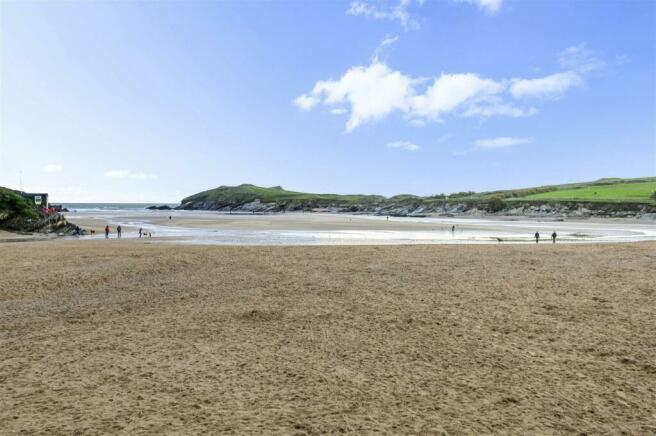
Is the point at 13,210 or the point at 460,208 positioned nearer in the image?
the point at 13,210

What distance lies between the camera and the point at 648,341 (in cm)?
914

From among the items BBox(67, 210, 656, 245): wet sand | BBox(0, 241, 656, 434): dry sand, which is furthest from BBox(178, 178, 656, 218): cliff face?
BBox(0, 241, 656, 434): dry sand

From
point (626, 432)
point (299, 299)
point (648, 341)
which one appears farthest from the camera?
point (299, 299)

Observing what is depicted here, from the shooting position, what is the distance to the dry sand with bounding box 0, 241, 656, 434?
5910mm

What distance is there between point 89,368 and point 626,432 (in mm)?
9495

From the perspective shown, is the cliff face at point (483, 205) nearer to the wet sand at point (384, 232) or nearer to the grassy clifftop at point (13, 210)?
the wet sand at point (384, 232)

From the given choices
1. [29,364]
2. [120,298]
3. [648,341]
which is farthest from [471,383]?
[120,298]

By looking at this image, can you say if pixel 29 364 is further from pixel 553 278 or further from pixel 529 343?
pixel 553 278

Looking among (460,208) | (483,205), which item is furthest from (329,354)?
(460,208)

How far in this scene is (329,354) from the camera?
8.52 meters

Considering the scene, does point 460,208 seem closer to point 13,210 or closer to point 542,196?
point 542,196

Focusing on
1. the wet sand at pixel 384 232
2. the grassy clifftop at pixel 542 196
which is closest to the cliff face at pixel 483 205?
the grassy clifftop at pixel 542 196

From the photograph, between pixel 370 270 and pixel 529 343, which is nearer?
pixel 529 343

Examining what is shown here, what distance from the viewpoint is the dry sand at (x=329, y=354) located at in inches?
233
